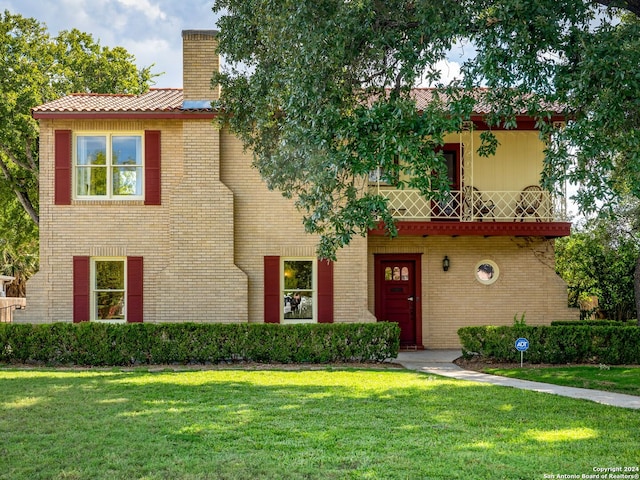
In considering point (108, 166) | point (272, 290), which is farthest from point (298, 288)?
point (108, 166)

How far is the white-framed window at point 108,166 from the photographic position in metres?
15.8

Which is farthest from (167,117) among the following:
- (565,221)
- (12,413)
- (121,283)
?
(565,221)

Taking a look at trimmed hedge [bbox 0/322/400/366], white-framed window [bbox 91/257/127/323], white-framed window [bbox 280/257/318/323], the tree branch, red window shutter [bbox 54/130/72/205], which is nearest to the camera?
the tree branch

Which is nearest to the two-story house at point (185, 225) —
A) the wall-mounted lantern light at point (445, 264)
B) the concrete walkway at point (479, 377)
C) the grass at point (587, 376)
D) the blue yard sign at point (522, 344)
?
the wall-mounted lantern light at point (445, 264)

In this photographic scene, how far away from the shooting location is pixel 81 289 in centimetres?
1544

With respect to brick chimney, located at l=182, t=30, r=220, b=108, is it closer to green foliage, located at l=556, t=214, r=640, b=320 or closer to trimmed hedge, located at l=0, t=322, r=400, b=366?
trimmed hedge, located at l=0, t=322, r=400, b=366

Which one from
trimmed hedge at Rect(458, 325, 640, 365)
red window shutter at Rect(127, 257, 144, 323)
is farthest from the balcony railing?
red window shutter at Rect(127, 257, 144, 323)

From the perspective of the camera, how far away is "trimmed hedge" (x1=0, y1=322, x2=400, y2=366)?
43.9ft

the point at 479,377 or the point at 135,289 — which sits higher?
the point at 135,289

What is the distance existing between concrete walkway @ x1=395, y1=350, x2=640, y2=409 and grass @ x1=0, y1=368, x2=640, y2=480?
26.0 inches

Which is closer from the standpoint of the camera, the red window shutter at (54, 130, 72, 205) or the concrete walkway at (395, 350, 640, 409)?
the concrete walkway at (395, 350, 640, 409)

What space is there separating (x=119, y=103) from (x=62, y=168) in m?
2.21

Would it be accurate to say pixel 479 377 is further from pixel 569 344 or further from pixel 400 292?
pixel 400 292

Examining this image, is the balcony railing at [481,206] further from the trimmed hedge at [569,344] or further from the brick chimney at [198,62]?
the brick chimney at [198,62]
